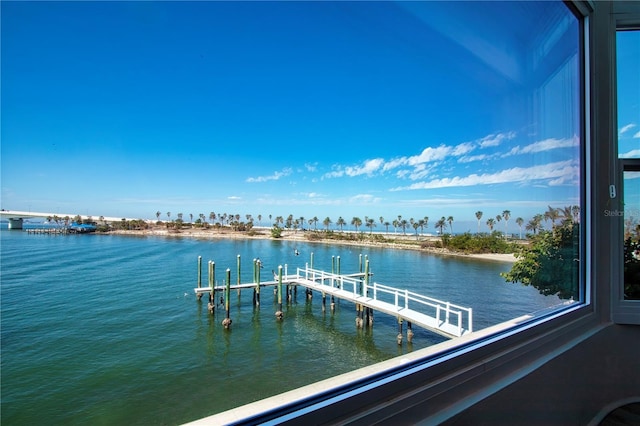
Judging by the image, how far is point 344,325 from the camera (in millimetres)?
8617

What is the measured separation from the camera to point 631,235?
1.63 m

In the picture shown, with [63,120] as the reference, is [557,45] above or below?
above

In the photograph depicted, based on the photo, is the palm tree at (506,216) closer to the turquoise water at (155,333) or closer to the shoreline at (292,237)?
the turquoise water at (155,333)

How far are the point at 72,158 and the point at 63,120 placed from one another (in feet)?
0.56

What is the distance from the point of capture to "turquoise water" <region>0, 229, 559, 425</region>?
272cm

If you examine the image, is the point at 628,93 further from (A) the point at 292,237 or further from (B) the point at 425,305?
(A) the point at 292,237

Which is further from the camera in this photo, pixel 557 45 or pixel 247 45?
pixel 247 45

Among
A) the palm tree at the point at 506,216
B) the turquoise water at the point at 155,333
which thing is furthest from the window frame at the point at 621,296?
the palm tree at the point at 506,216

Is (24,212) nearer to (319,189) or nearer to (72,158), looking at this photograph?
(72,158)

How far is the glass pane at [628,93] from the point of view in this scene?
64.0 inches

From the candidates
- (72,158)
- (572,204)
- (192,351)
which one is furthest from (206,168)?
(572,204)

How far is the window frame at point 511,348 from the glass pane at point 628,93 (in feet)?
0.23

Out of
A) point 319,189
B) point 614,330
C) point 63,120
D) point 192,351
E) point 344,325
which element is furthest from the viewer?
point 319,189

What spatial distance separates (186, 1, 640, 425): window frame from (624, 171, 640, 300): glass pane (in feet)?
0.27
